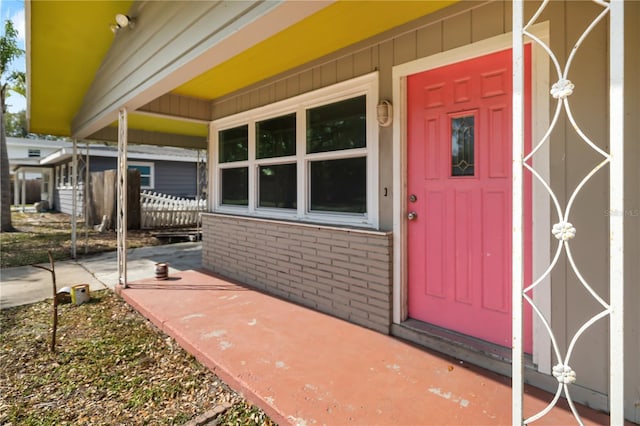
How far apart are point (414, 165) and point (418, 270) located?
89cm

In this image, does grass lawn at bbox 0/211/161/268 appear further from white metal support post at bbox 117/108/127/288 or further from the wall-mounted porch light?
the wall-mounted porch light

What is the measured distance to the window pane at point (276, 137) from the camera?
4.23 meters

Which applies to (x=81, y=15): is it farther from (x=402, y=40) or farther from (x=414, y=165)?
(x=414, y=165)

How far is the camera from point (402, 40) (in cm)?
296

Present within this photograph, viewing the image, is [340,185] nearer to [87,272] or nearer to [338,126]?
[338,126]

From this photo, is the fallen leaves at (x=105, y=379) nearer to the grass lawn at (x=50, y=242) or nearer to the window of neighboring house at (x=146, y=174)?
the grass lawn at (x=50, y=242)

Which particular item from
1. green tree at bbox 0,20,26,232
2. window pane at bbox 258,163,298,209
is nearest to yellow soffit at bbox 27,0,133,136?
window pane at bbox 258,163,298,209

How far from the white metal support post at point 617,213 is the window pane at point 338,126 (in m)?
2.34

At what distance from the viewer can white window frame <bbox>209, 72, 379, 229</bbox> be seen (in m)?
3.24

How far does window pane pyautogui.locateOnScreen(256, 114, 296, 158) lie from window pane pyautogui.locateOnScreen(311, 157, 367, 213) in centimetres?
50

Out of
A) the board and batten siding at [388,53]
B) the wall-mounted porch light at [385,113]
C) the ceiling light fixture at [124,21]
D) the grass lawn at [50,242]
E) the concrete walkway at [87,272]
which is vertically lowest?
the concrete walkway at [87,272]

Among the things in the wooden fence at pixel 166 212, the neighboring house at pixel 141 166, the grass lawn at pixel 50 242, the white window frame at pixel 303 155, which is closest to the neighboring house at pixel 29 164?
the neighboring house at pixel 141 166

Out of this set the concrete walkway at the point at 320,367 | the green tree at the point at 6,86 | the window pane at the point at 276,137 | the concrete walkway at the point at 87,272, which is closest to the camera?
the concrete walkway at the point at 320,367

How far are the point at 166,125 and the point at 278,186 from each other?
3.58 metres
